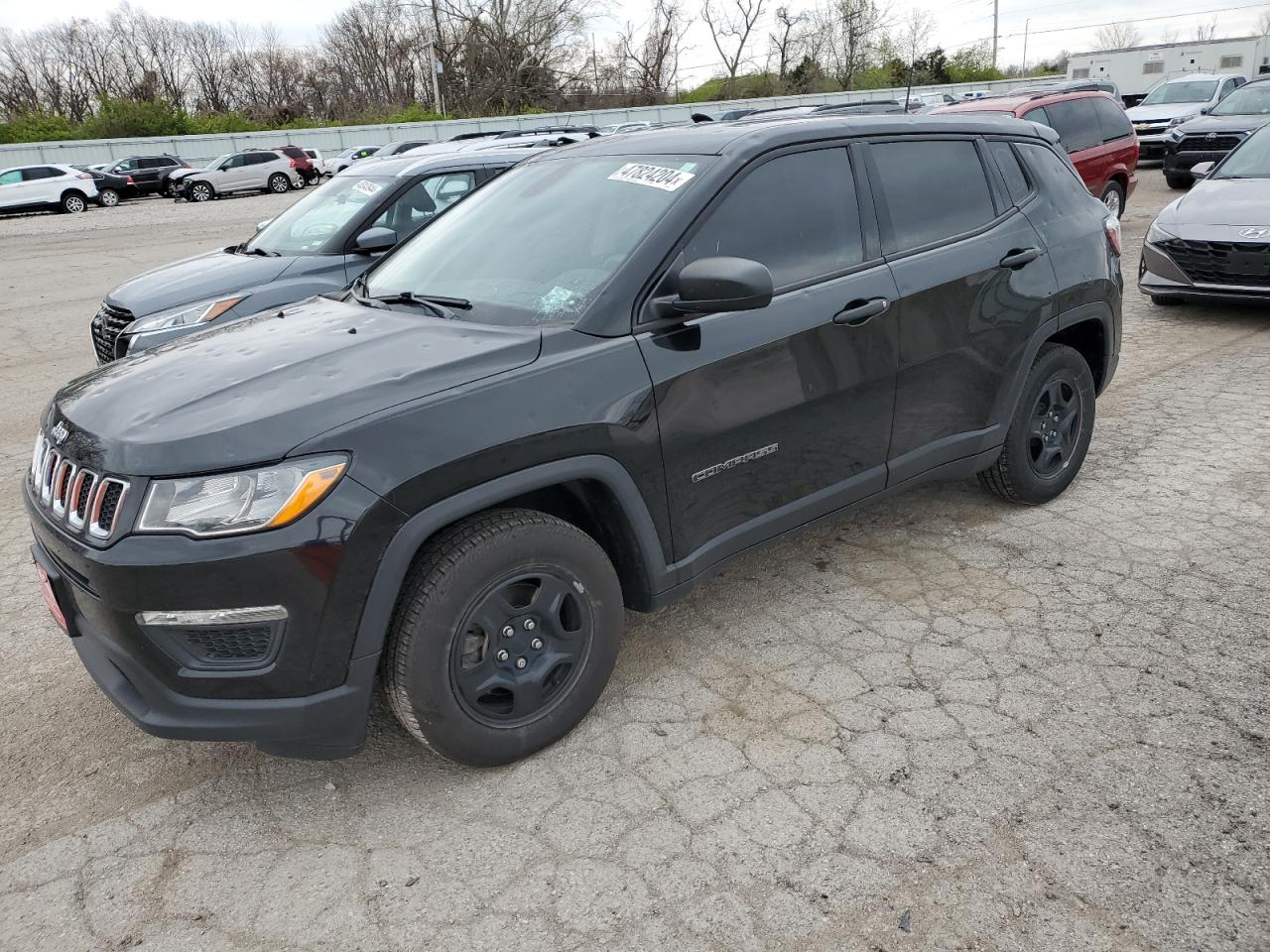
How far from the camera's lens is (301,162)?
31859 mm

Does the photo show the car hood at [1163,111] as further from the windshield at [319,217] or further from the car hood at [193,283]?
the car hood at [193,283]

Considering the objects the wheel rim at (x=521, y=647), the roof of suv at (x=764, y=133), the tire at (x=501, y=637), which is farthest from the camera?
the roof of suv at (x=764, y=133)

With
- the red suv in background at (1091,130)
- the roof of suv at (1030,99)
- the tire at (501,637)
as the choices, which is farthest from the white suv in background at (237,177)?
the tire at (501,637)

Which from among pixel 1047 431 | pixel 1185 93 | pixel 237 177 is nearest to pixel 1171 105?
pixel 1185 93

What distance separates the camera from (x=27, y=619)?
3.96 m

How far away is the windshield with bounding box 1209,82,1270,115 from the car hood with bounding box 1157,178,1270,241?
8.80 meters

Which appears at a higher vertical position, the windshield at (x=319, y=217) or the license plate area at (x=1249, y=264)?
the windshield at (x=319, y=217)

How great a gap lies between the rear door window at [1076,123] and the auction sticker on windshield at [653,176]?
9.32 metres

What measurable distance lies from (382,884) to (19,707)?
68.0 inches

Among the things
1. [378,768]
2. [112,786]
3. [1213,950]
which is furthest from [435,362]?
[1213,950]

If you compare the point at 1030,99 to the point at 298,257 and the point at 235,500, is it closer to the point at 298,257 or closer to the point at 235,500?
the point at 298,257

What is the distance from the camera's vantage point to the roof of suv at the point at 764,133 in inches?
131

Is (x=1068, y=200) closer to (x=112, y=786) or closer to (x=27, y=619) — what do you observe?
(x=112, y=786)

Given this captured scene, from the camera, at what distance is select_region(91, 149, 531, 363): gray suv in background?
617 cm
